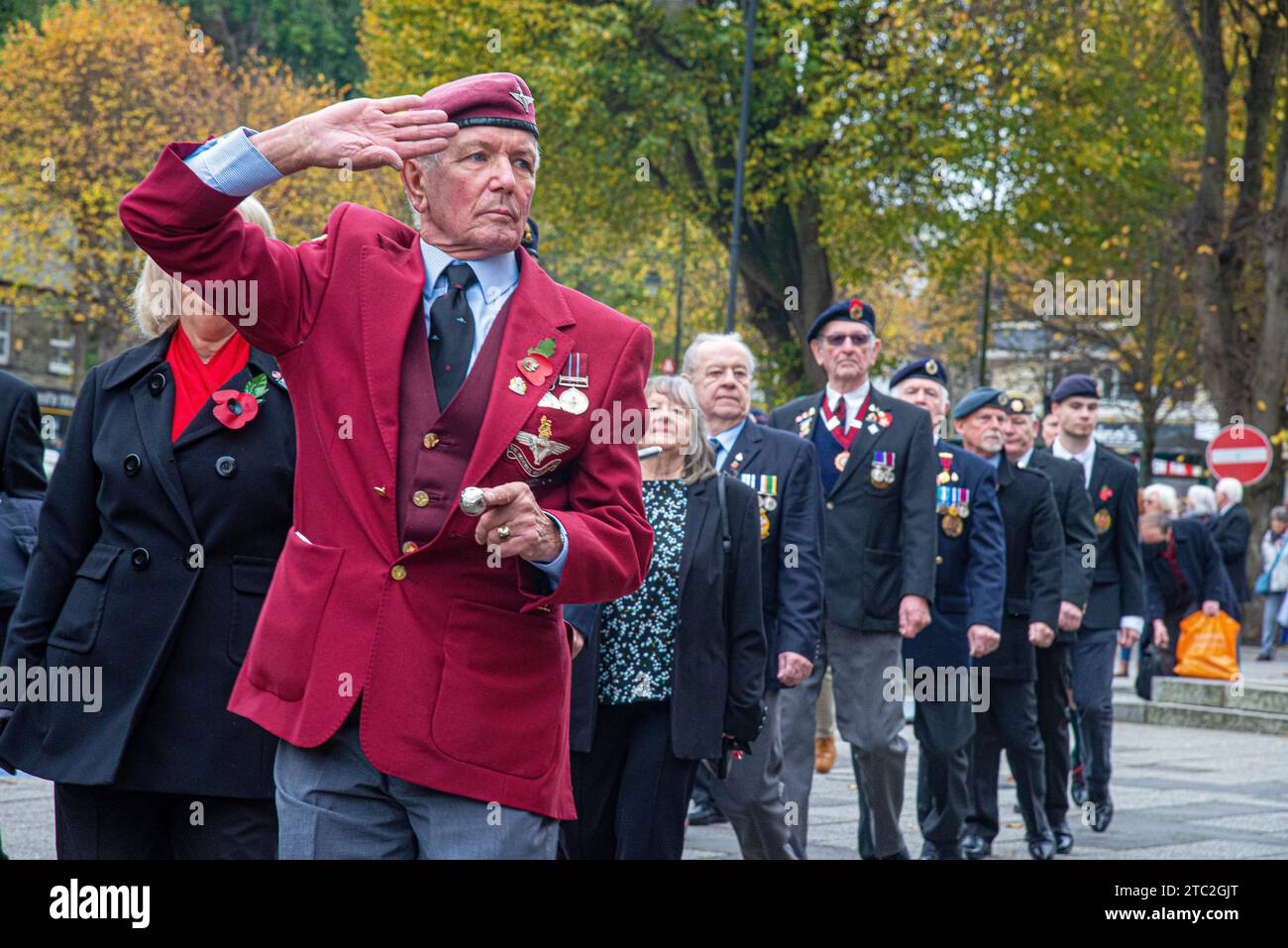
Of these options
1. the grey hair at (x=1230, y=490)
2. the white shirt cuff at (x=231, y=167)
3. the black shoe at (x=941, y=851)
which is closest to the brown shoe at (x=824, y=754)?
the black shoe at (x=941, y=851)

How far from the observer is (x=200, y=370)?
462 centimetres

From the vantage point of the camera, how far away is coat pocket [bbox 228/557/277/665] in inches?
175

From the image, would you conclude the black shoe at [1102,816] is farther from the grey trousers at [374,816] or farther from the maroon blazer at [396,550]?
the grey trousers at [374,816]

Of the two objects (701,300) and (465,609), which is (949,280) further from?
(465,609)

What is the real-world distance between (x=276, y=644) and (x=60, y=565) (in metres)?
1.30

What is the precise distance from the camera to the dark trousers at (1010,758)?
30.5ft

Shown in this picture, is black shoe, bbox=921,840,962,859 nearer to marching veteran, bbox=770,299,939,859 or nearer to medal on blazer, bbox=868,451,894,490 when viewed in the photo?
marching veteran, bbox=770,299,939,859

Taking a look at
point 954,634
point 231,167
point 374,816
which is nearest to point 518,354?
point 231,167

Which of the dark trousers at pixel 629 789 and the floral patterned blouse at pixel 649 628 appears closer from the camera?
the dark trousers at pixel 629 789

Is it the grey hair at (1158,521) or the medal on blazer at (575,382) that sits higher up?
the medal on blazer at (575,382)

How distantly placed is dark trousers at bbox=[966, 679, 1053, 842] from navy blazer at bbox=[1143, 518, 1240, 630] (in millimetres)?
8362

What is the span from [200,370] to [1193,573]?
50.4 feet

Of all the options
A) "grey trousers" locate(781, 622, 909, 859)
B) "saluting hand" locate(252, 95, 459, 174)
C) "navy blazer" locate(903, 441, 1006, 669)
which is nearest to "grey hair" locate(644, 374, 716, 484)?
"grey trousers" locate(781, 622, 909, 859)

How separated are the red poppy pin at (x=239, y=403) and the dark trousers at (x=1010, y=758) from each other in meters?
5.77
